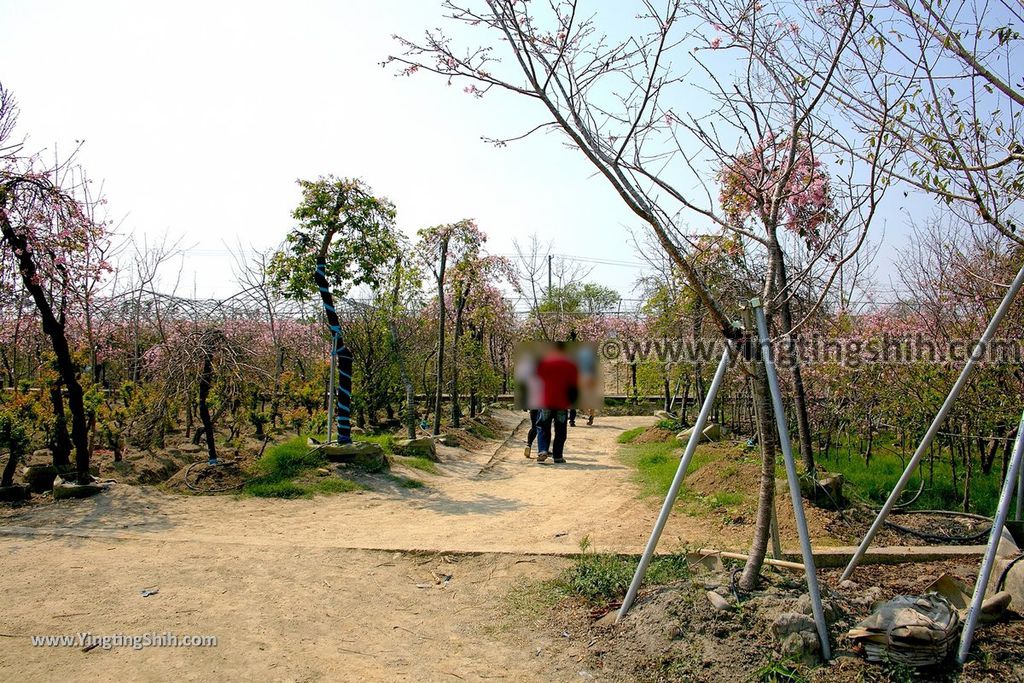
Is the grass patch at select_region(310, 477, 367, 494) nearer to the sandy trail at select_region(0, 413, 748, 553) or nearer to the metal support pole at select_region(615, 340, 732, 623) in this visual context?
the sandy trail at select_region(0, 413, 748, 553)

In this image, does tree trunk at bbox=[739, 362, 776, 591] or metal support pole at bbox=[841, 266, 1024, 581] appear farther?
tree trunk at bbox=[739, 362, 776, 591]

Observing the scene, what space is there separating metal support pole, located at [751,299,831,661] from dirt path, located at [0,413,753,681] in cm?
120

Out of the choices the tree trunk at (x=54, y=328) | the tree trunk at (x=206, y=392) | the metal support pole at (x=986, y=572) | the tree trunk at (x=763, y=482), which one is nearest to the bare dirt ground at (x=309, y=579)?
the tree trunk at (x=54, y=328)

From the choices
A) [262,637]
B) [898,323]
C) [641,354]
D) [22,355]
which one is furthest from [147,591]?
[641,354]

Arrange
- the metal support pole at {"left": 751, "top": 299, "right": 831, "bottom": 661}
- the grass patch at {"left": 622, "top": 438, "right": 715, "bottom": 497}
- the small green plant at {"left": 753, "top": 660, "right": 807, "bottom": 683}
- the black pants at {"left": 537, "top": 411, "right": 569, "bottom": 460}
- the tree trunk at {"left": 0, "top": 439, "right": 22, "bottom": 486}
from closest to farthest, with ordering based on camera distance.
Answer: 1. the small green plant at {"left": 753, "top": 660, "right": 807, "bottom": 683}
2. the metal support pole at {"left": 751, "top": 299, "right": 831, "bottom": 661}
3. the tree trunk at {"left": 0, "top": 439, "right": 22, "bottom": 486}
4. the grass patch at {"left": 622, "top": 438, "right": 715, "bottom": 497}
5. the black pants at {"left": 537, "top": 411, "right": 569, "bottom": 460}

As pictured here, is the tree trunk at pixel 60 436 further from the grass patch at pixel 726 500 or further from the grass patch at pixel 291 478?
the grass patch at pixel 726 500

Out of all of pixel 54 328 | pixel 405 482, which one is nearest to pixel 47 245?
pixel 54 328

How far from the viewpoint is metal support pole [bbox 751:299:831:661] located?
3.46m

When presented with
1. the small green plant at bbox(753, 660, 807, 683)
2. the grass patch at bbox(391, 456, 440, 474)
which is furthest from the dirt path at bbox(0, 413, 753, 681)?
the grass patch at bbox(391, 456, 440, 474)

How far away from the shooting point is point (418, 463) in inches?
397

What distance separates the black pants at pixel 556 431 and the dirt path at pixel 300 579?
2.96 meters

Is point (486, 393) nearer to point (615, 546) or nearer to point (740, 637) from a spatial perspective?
point (615, 546)

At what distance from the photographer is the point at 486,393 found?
59.8 feet

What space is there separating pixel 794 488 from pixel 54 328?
7.51m
